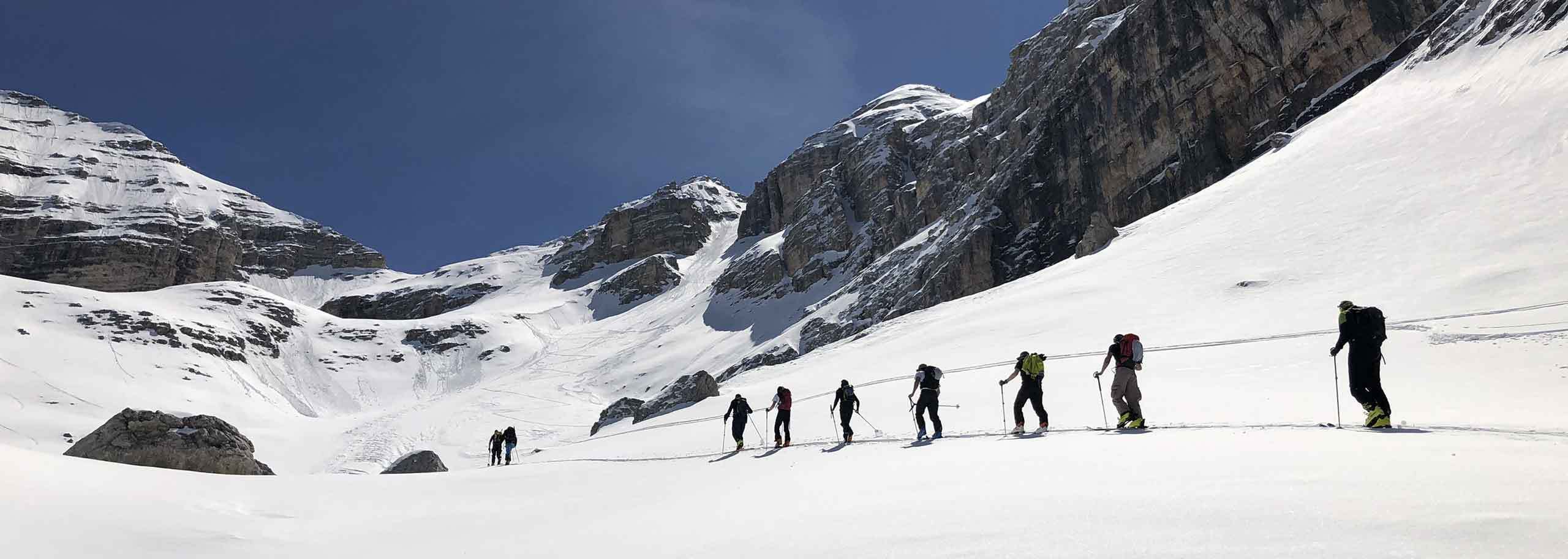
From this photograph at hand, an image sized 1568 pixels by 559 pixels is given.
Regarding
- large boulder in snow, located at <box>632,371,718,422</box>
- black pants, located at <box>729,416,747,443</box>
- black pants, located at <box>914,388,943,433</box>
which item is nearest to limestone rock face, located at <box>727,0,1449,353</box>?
large boulder in snow, located at <box>632,371,718,422</box>

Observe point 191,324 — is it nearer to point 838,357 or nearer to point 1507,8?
point 838,357

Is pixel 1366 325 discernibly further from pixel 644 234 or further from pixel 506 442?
pixel 644 234

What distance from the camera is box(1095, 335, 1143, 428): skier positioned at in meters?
11.9

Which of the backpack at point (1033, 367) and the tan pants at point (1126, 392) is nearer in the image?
the tan pants at point (1126, 392)

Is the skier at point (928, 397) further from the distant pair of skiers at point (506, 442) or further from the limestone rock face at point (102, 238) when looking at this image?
the limestone rock face at point (102, 238)

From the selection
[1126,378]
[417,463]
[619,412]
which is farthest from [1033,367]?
[619,412]

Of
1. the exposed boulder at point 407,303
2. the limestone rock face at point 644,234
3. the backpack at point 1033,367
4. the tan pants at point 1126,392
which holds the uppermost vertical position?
the limestone rock face at point 644,234

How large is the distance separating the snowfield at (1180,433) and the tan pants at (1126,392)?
0.50 metres

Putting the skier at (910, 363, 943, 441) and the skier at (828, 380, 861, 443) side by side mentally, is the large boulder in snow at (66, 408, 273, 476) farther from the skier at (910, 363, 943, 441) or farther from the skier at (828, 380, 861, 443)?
the skier at (910, 363, 943, 441)

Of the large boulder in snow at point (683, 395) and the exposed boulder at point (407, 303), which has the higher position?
the exposed boulder at point (407, 303)

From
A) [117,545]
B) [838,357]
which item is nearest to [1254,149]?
[838,357]

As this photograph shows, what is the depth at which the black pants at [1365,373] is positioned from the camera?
375 inches

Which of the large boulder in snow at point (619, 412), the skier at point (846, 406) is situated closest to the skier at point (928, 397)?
the skier at point (846, 406)

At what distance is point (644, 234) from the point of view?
593 ft
